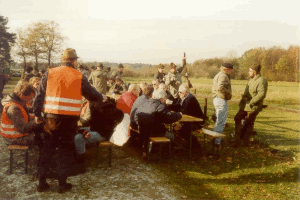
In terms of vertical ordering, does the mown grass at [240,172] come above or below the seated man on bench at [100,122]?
below

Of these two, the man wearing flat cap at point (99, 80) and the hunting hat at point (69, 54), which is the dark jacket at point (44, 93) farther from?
the man wearing flat cap at point (99, 80)

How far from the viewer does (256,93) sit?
23.9 feet

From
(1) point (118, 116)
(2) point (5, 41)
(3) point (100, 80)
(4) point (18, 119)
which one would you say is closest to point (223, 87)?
(1) point (118, 116)

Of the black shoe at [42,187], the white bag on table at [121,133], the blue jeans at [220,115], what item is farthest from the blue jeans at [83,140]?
the blue jeans at [220,115]

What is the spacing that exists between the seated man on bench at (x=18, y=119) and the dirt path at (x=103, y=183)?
573mm

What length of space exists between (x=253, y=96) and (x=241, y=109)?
0.47m

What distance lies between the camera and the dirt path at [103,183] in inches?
154

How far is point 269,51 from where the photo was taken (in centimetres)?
3027

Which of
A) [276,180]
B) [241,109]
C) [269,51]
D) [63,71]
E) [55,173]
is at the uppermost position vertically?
[269,51]

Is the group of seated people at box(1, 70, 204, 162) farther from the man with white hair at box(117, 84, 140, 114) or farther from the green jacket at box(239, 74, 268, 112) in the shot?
the green jacket at box(239, 74, 268, 112)

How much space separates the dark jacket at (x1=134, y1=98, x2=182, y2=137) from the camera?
5234mm

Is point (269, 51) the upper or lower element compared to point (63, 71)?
upper

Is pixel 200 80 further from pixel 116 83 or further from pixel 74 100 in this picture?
pixel 74 100

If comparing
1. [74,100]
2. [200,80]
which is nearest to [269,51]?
[200,80]
